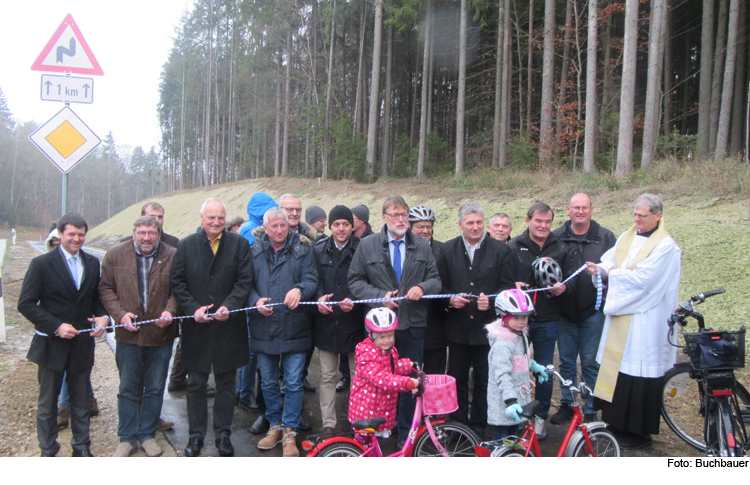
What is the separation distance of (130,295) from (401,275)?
8.50 feet

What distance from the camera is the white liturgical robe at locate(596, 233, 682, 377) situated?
4.41 m

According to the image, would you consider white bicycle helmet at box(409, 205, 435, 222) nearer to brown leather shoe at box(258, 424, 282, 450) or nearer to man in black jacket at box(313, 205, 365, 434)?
man in black jacket at box(313, 205, 365, 434)

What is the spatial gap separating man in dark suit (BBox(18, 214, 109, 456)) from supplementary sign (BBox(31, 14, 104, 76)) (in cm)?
251

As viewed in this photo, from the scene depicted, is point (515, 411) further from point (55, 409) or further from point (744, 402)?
point (55, 409)

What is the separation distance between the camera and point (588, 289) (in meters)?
5.11

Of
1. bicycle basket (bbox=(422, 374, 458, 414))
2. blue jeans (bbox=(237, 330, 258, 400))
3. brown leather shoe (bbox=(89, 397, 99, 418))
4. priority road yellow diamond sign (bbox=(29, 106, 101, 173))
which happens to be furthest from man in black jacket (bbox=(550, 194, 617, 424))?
priority road yellow diamond sign (bbox=(29, 106, 101, 173))

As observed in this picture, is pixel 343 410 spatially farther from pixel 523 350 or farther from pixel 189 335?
pixel 523 350

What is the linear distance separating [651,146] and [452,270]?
483 inches

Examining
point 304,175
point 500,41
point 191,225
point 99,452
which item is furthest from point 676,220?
point 304,175

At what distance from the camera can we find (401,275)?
4.66 metres

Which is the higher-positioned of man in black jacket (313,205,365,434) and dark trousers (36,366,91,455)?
man in black jacket (313,205,365,434)

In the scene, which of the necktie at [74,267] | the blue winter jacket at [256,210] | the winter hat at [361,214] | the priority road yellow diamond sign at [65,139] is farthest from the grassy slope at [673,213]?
the priority road yellow diamond sign at [65,139]

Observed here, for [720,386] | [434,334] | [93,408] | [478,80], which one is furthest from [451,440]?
[478,80]

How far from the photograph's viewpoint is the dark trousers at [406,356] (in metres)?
4.46
